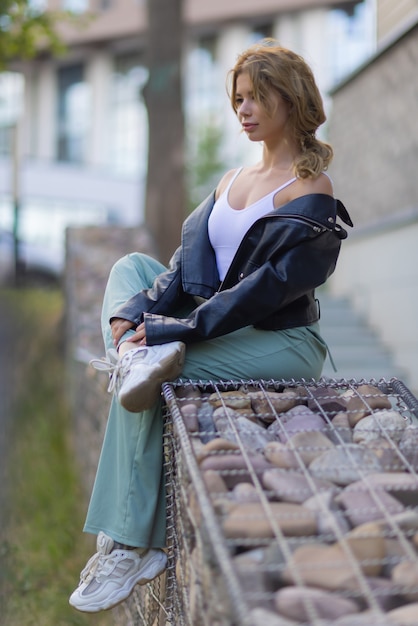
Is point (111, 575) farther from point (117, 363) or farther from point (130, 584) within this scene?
A: point (117, 363)

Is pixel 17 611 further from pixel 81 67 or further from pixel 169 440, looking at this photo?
pixel 81 67

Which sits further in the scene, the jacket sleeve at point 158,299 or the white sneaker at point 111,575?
the jacket sleeve at point 158,299

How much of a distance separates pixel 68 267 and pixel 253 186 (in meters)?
4.56

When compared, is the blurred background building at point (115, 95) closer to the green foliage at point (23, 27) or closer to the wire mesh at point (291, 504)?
the green foliage at point (23, 27)

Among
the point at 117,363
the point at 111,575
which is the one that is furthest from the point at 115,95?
the point at 111,575

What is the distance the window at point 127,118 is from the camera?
88.0 ft

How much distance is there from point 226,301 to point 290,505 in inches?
30.5

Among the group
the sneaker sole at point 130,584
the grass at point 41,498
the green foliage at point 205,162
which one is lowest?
the grass at point 41,498

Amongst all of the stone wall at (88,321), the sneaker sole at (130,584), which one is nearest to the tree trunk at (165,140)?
the stone wall at (88,321)

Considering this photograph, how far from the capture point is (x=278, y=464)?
185 centimetres

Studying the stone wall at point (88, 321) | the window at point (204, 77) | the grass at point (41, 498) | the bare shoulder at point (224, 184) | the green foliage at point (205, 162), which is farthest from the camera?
the window at point (204, 77)

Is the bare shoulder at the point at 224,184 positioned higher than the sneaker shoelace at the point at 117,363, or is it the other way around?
the bare shoulder at the point at 224,184

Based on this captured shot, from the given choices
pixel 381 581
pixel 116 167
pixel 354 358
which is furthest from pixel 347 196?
pixel 116 167

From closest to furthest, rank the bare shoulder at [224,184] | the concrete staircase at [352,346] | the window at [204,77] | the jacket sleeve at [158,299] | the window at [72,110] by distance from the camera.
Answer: the jacket sleeve at [158,299] → the bare shoulder at [224,184] → the concrete staircase at [352,346] → the window at [204,77] → the window at [72,110]
